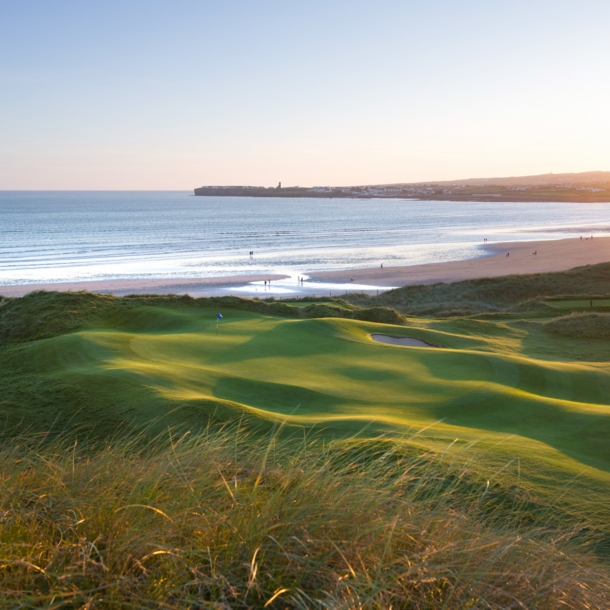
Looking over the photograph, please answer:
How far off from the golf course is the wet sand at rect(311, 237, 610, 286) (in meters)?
32.3

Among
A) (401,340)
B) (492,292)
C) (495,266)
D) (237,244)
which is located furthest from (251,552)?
(237,244)

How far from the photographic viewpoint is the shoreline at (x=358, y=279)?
159 ft

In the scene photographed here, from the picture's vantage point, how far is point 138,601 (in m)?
3.48

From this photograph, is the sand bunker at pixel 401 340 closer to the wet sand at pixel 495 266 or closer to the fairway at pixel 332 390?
the fairway at pixel 332 390

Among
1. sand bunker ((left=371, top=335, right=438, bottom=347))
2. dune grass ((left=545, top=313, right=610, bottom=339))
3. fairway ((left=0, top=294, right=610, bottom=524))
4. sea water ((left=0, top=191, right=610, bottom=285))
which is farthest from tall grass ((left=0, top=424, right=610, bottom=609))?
sea water ((left=0, top=191, right=610, bottom=285))

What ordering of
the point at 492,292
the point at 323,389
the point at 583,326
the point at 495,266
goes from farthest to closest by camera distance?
the point at 495,266
the point at 492,292
the point at 583,326
the point at 323,389

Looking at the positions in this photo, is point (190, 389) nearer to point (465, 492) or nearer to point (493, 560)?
point (465, 492)

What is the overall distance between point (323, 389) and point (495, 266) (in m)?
52.6

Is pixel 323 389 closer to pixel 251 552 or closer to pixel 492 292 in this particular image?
pixel 251 552

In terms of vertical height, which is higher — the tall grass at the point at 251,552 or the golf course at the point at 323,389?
the tall grass at the point at 251,552

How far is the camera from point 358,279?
5538 centimetres

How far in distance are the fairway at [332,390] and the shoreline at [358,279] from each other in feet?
95.6

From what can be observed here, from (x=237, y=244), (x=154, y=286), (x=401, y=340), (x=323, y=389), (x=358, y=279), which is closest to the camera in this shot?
(x=323, y=389)

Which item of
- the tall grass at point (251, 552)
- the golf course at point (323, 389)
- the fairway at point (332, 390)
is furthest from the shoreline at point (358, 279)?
the tall grass at point (251, 552)
